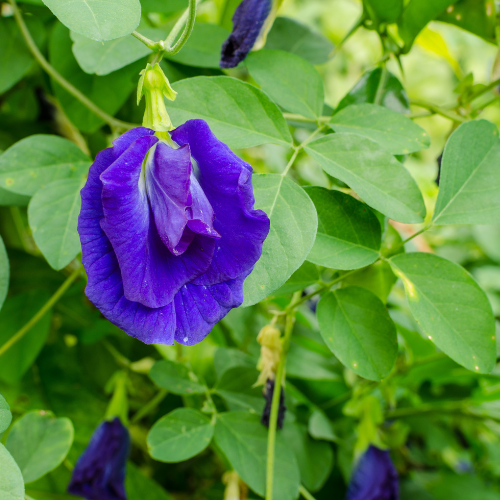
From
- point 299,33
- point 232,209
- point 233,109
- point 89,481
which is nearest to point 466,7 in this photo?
point 299,33

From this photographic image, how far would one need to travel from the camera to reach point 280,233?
41 cm

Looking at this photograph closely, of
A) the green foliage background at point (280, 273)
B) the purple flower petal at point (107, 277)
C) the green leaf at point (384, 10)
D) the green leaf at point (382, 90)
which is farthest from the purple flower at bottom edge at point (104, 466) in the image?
the green leaf at point (384, 10)

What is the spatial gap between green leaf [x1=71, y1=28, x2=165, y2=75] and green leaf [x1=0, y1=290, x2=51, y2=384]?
0.38 meters

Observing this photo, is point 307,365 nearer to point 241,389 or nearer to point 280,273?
point 241,389

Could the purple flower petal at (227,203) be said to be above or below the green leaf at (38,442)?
above

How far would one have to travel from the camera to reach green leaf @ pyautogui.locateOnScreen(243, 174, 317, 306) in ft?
1.26

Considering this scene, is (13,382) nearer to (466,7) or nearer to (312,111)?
(312,111)

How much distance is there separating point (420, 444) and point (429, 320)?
85cm

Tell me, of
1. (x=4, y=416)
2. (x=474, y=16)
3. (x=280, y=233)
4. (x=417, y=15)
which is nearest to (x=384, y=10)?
(x=417, y=15)

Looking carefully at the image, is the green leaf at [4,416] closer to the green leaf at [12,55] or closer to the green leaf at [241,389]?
the green leaf at [241,389]

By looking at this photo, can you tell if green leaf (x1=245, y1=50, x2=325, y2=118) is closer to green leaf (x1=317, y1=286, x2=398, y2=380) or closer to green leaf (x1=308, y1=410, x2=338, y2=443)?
green leaf (x1=317, y1=286, x2=398, y2=380)

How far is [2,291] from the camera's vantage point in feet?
1.52

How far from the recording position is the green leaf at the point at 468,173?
1.66 feet

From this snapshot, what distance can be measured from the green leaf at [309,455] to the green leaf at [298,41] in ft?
1.84
